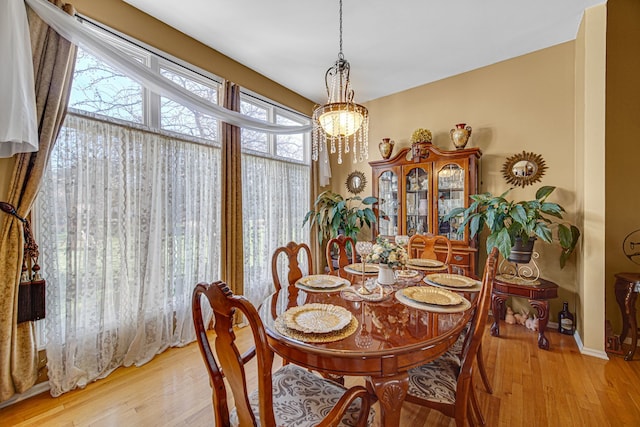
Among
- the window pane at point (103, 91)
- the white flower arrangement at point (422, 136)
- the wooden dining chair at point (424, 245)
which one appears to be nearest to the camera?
the window pane at point (103, 91)

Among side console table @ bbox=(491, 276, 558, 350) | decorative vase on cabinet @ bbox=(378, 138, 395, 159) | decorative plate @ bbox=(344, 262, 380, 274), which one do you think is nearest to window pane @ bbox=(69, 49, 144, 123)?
decorative plate @ bbox=(344, 262, 380, 274)

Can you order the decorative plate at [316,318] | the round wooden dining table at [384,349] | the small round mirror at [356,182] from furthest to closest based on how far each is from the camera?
the small round mirror at [356,182] → the decorative plate at [316,318] → the round wooden dining table at [384,349]

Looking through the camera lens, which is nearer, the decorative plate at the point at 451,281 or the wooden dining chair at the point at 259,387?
the wooden dining chair at the point at 259,387

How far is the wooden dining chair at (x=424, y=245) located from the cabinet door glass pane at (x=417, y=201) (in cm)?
25

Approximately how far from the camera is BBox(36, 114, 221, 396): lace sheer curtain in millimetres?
1877

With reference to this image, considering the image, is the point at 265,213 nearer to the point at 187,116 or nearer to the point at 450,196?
the point at 187,116

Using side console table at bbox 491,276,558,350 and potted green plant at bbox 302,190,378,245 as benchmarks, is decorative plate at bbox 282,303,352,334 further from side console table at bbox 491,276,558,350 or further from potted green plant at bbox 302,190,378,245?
potted green plant at bbox 302,190,378,245

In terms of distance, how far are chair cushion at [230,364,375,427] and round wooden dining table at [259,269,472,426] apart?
0.18 metres

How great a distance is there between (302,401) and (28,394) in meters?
2.04

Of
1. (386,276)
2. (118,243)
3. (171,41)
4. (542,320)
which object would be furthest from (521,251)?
(171,41)

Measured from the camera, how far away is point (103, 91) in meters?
2.09

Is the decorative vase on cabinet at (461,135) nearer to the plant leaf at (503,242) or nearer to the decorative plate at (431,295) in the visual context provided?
the plant leaf at (503,242)

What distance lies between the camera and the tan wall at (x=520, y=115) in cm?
282

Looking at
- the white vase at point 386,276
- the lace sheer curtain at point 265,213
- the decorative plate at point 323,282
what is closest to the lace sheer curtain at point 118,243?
the lace sheer curtain at point 265,213
